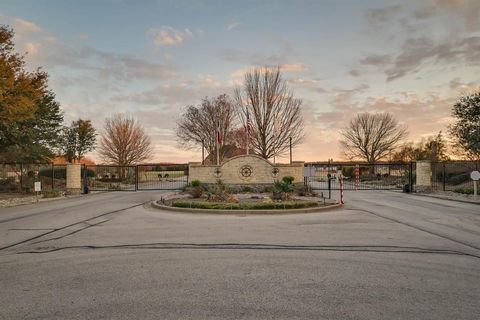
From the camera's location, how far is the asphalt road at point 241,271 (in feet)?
14.9

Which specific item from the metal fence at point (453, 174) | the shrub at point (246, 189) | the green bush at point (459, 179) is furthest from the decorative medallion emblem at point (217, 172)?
the green bush at point (459, 179)

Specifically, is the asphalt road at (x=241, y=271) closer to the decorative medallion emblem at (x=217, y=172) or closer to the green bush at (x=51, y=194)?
the green bush at (x=51, y=194)

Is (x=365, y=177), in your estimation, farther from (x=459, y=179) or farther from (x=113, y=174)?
(x=113, y=174)

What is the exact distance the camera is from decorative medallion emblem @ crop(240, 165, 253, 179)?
26.6 m

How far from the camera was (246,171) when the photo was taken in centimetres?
2669

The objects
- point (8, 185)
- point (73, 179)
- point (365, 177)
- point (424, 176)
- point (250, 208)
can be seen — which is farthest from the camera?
point (365, 177)

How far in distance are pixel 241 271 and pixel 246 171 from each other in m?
20.5

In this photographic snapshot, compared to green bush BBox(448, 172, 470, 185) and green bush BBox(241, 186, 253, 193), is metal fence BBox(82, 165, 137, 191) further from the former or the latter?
green bush BBox(448, 172, 470, 185)

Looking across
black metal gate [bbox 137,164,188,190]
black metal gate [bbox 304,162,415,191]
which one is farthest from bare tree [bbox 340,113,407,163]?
black metal gate [bbox 137,164,188,190]

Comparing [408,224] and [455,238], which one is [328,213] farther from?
[455,238]

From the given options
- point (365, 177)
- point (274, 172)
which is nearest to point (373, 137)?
point (365, 177)

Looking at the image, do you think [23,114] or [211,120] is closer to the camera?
[23,114]

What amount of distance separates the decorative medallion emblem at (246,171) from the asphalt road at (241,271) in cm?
1484

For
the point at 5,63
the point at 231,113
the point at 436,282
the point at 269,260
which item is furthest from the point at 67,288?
the point at 231,113
